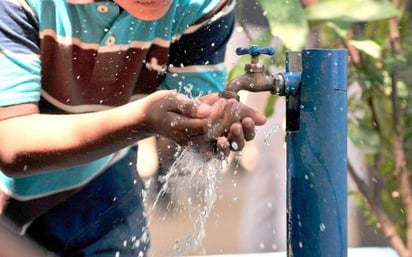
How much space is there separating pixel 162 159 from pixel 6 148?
37 centimetres

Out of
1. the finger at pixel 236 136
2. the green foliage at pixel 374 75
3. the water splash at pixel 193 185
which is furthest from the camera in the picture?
the green foliage at pixel 374 75

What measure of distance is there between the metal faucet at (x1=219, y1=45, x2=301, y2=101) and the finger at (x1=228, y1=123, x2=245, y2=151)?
0.23 feet

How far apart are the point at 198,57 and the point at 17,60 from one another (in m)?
0.31

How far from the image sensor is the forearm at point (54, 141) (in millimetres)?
1115

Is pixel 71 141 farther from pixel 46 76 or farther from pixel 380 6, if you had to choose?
pixel 380 6

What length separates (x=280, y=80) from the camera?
0.96m

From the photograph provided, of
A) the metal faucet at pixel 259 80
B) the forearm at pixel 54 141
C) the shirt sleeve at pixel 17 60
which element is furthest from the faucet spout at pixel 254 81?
the shirt sleeve at pixel 17 60

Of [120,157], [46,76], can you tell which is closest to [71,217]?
[120,157]

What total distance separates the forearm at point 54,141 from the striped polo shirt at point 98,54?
54 mm

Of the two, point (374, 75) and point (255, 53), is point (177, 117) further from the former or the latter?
point (374, 75)

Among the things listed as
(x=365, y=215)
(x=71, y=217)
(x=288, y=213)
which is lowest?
(x=365, y=215)

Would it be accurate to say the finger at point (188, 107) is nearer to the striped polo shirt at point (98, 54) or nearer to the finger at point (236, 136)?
the finger at point (236, 136)

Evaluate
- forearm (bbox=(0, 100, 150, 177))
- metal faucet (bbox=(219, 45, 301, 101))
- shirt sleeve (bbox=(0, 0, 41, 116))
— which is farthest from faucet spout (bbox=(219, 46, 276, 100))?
shirt sleeve (bbox=(0, 0, 41, 116))

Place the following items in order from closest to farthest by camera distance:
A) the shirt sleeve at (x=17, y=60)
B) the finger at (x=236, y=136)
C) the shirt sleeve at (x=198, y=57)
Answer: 1. the finger at (x=236, y=136)
2. the shirt sleeve at (x=17, y=60)
3. the shirt sleeve at (x=198, y=57)
